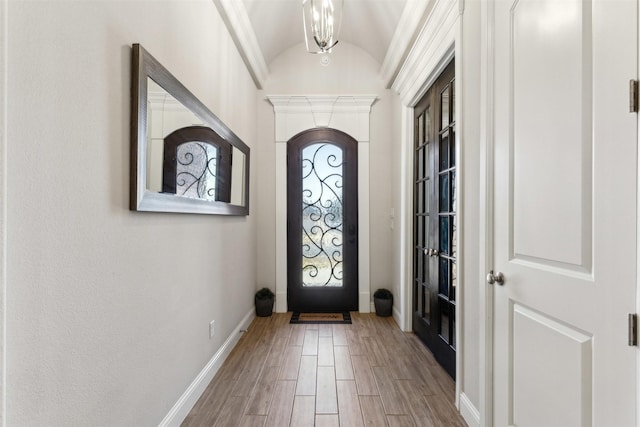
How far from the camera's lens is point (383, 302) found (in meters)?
3.54

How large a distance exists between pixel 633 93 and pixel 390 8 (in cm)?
242

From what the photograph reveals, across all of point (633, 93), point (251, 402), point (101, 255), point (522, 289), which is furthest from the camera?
point (251, 402)

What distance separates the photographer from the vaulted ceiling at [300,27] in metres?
2.50

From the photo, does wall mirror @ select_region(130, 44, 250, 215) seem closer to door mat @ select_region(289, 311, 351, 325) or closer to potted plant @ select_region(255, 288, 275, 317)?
potted plant @ select_region(255, 288, 275, 317)

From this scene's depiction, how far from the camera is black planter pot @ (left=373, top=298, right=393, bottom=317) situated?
11.6ft

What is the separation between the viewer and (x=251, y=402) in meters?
1.93

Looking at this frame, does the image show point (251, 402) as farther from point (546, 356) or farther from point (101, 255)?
point (546, 356)

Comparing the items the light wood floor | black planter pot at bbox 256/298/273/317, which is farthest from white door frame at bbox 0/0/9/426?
black planter pot at bbox 256/298/273/317

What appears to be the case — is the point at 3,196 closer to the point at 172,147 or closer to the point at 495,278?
the point at 172,147

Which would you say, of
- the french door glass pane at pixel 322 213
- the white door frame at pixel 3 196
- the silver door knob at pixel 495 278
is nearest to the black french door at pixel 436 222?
the silver door knob at pixel 495 278

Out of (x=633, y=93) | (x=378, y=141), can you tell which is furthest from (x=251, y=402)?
(x=378, y=141)

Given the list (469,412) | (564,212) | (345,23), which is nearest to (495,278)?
(564,212)

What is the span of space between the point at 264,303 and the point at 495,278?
2.55 metres

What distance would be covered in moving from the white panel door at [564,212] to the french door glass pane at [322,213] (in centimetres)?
230
